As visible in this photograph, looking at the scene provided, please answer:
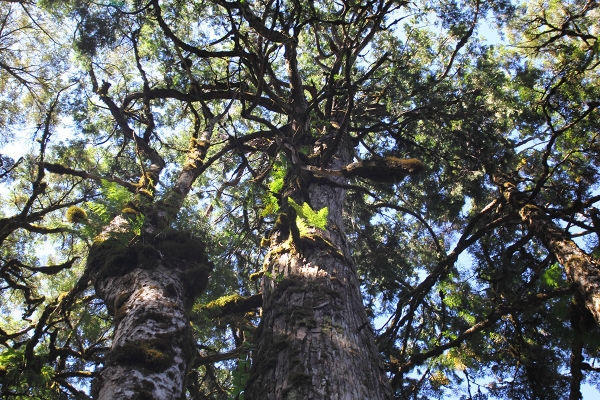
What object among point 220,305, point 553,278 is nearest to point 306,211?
point 220,305

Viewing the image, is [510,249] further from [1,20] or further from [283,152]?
[1,20]

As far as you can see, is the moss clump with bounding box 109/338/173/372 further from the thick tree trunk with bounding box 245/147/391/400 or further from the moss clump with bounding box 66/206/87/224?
the moss clump with bounding box 66/206/87/224

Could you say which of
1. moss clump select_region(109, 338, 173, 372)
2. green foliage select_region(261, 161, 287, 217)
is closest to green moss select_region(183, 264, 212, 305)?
green foliage select_region(261, 161, 287, 217)

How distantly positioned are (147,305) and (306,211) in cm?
174

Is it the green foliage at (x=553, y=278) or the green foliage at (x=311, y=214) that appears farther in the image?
the green foliage at (x=553, y=278)

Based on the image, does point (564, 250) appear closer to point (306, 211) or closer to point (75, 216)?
point (306, 211)

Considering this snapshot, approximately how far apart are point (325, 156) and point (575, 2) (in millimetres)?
12964

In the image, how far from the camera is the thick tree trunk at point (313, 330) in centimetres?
279

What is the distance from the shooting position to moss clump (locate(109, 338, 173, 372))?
3338mm

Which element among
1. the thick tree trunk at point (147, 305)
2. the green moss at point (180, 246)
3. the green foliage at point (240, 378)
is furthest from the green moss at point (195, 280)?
the green foliage at point (240, 378)

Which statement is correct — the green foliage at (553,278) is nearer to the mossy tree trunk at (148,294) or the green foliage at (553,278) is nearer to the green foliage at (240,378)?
the green foliage at (240,378)

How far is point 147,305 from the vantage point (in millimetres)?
3947

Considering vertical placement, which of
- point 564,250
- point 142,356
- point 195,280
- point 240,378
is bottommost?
point 240,378

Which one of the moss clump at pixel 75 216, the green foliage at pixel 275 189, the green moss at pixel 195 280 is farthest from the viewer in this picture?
the green foliage at pixel 275 189
